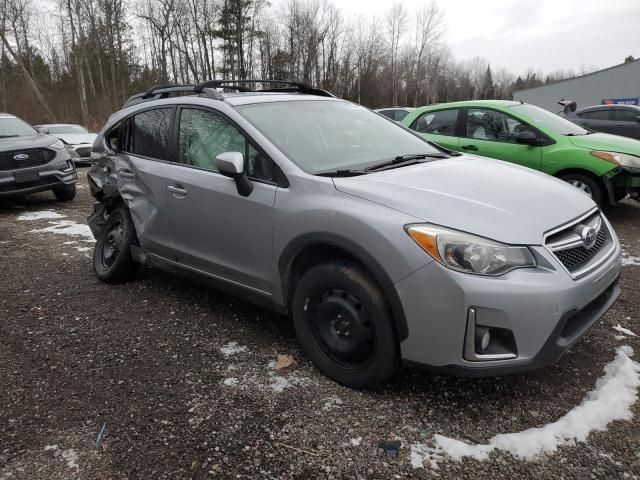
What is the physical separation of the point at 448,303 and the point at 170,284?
3.04 m

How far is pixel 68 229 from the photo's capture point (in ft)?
22.2

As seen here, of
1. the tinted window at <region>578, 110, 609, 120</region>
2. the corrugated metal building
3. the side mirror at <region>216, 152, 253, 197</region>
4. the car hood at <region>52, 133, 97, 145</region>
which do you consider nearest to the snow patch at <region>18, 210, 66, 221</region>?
the side mirror at <region>216, 152, 253, 197</region>

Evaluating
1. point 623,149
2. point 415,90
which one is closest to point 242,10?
point 415,90

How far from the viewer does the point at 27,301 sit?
164 inches

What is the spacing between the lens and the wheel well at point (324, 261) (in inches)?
92.7

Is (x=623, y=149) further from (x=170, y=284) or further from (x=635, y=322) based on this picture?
(x=170, y=284)

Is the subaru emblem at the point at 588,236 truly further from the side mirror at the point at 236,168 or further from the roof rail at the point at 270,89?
the roof rail at the point at 270,89

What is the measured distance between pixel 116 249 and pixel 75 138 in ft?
38.1

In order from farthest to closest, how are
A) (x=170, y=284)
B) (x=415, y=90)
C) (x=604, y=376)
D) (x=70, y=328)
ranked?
(x=415, y=90) < (x=170, y=284) < (x=70, y=328) < (x=604, y=376)

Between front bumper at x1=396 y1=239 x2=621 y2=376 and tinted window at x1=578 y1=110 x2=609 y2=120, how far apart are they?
464 inches

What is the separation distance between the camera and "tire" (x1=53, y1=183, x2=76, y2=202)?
28.2 feet

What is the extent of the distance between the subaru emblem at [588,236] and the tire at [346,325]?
3.61ft

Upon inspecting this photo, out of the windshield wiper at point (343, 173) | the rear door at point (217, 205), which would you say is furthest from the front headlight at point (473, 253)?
the rear door at point (217, 205)

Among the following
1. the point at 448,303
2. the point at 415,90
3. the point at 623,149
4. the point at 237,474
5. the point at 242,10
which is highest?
the point at 242,10
